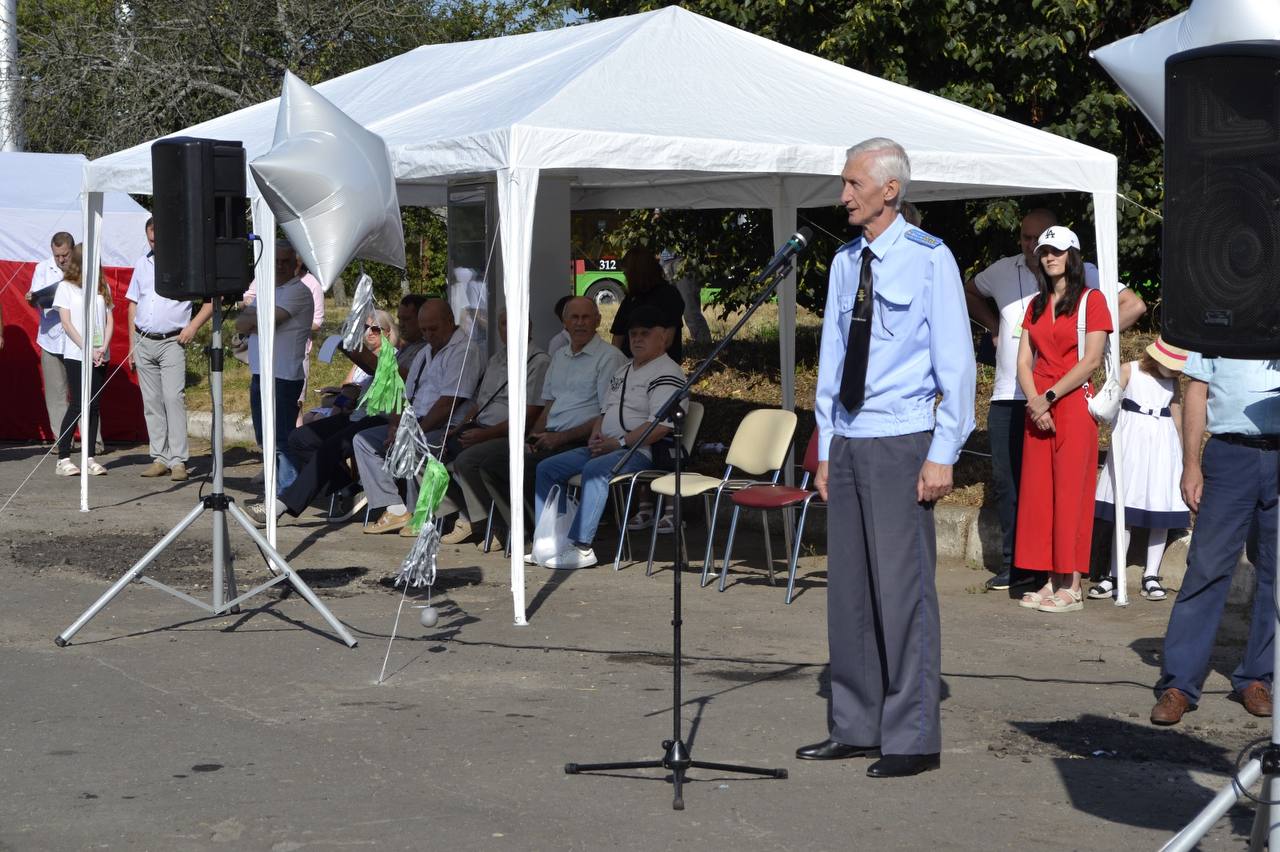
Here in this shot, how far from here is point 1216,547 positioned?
587 centimetres

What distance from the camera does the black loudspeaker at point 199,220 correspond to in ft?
A: 24.5

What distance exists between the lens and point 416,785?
16.9 feet

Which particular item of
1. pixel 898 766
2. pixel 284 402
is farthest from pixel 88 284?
pixel 898 766

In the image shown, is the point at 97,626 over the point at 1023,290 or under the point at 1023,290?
under

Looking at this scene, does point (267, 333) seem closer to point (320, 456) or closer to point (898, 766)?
point (320, 456)

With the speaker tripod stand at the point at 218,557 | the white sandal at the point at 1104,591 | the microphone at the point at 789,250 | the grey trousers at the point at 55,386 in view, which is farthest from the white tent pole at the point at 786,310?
the grey trousers at the point at 55,386

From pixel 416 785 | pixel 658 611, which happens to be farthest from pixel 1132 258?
pixel 416 785

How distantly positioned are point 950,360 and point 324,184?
3120 millimetres

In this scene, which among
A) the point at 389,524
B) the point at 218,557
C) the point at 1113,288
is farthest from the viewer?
the point at 389,524

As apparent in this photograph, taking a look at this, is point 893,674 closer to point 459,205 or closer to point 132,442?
point 459,205

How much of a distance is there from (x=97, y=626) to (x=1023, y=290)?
5.12 meters

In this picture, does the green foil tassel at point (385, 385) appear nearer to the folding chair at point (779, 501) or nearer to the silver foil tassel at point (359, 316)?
the silver foil tassel at point (359, 316)

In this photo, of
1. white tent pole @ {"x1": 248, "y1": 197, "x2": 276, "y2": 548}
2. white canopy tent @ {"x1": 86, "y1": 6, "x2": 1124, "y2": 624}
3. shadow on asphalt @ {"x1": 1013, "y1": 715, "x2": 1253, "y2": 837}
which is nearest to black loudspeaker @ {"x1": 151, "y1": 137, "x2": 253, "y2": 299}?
white canopy tent @ {"x1": 86, "y1": 6, "x2": 1124, "y2": 624}

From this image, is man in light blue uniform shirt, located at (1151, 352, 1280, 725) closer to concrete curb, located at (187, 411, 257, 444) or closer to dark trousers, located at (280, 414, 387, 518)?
dark trousers, located at (280, 414, 387, 518)
